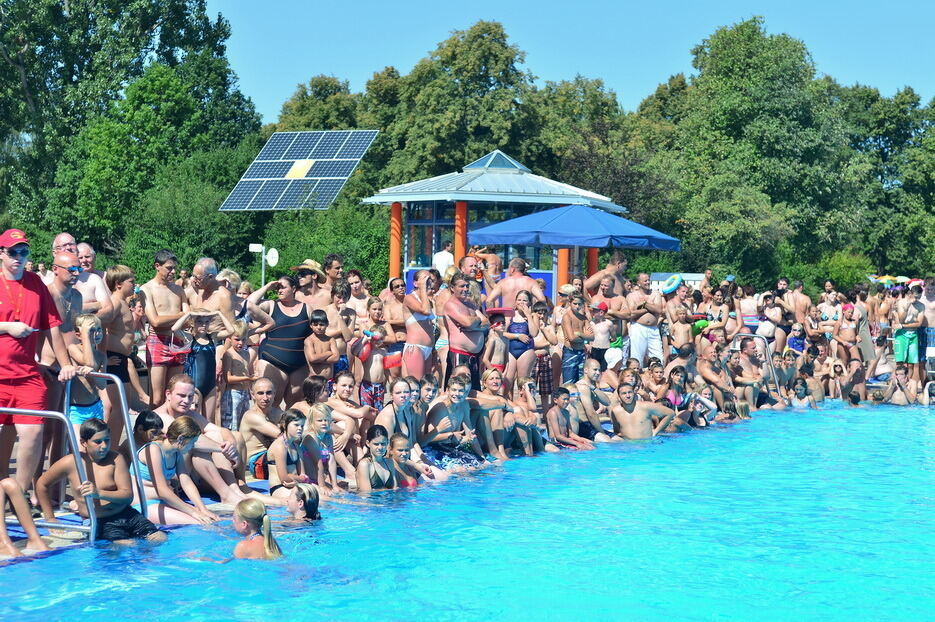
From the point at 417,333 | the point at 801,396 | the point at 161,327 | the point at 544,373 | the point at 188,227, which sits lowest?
the point at 801,396

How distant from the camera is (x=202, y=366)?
31.0ft

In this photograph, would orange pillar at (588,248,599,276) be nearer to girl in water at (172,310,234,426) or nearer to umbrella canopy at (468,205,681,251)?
umbrella canopy at (468,205,681,251)

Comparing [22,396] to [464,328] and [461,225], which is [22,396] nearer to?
[464,328]

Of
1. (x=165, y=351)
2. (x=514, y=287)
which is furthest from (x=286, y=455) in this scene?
(x=514, y=287)

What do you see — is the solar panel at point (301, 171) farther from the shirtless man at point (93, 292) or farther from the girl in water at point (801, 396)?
the shirtless man at point (93, 292)

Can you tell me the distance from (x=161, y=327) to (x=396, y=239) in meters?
17.4

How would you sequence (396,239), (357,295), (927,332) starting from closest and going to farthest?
(357,295)
(927,332)
(396,239)

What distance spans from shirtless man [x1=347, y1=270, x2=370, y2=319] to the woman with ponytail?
4.92 meters

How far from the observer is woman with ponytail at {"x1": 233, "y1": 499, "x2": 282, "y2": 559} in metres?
7.35

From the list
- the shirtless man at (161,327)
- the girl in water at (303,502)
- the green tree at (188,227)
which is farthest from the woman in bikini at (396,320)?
the green tree at (188,227)

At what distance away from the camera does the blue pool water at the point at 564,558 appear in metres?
7.09

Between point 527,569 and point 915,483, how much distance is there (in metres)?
5.86

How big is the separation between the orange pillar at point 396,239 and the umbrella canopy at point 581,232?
810cm

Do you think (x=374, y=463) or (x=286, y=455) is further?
(x=374, y=463)
